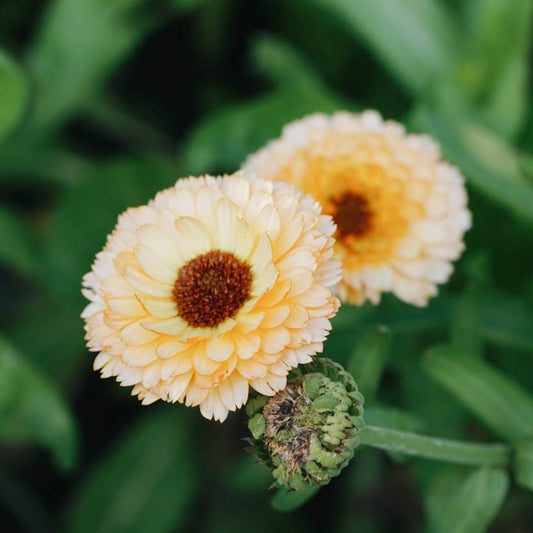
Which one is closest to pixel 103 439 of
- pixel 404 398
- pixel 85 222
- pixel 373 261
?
pixel 85 222

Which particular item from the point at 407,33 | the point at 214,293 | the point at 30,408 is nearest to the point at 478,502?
the point at 214,293

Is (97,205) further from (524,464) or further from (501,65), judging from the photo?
(524,464)

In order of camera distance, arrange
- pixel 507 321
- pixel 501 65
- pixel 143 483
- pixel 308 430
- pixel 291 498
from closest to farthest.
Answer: pixel 308 430, pixel 291 498, pixel 507 321, pixel 501 65, pixel 143 483

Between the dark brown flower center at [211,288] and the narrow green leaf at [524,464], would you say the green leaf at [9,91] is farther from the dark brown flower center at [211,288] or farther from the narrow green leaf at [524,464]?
the narrow green leaf at [524,464]

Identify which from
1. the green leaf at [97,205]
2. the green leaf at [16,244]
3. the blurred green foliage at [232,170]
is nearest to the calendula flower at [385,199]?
the blurred green foliage at [232,170]

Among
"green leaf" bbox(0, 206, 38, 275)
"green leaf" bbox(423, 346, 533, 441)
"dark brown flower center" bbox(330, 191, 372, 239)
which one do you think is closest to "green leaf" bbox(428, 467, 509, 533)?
"green leaf" bbox(423, 346, 533, 441)

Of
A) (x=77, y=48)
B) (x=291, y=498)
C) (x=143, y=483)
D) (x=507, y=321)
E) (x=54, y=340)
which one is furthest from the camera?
(x=54, y=340)
